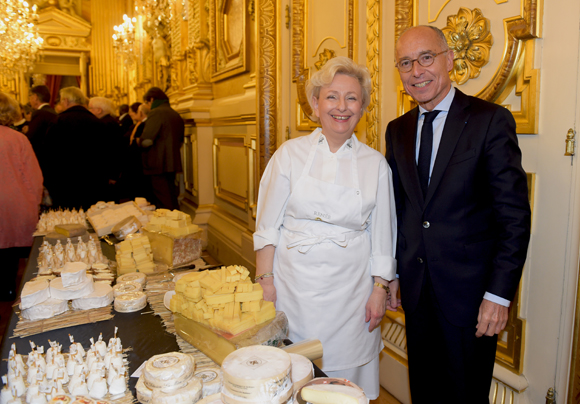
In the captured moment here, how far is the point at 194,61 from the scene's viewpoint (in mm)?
6730

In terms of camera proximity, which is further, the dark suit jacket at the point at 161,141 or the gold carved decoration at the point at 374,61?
the dark suit jacket at the point at 161,141

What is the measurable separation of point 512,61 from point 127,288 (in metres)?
1.89

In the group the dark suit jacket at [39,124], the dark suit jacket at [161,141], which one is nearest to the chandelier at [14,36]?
the dark suit jacket at [39,124]

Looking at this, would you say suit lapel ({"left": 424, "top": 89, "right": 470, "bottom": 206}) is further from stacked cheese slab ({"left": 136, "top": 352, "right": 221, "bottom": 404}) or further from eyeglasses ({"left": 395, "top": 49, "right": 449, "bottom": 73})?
stacked cheese slab ({"left": 136, "top": 352, "right": 221, "bottom": 404})

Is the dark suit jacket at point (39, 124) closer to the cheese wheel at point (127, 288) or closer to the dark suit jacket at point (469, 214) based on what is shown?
the cheese wheel at point (127, 288)

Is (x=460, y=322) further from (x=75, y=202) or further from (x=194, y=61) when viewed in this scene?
(x=194, y=61)

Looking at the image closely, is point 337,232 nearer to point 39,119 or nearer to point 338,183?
point 338,183

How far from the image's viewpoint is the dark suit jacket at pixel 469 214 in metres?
1.56

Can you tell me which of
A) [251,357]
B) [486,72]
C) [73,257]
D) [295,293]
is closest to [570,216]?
[486,72]

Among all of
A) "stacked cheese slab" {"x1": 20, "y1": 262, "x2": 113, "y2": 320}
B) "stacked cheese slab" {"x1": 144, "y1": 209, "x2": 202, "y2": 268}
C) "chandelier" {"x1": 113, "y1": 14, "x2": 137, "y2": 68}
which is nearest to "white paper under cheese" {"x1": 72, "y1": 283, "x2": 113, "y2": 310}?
"stacked cheese slab" {"x1": 20, "y1": 262, "x2": 113, "y2": 320}

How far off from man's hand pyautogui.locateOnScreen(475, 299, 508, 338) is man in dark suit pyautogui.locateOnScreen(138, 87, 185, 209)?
5068 millimetres

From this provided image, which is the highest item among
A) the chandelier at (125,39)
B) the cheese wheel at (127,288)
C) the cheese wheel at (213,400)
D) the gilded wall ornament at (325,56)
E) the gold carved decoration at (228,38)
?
the chandelier at (125,39)

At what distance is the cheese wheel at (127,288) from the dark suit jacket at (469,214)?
1.13 meters

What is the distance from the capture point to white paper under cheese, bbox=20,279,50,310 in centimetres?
170
